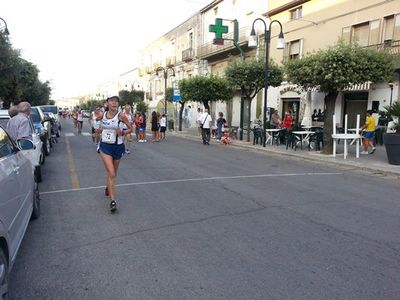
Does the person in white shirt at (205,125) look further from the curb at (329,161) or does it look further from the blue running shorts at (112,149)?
the blue running shorts at (112,149)

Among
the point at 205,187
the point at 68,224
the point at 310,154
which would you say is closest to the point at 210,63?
the point at 310,154

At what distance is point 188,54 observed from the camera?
39.7 metres

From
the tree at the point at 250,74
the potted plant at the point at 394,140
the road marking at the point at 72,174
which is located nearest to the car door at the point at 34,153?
the road marking at the point at 72,174

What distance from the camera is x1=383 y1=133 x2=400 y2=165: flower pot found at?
1132cm

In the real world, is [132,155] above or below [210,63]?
below

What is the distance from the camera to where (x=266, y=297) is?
11.0 ft

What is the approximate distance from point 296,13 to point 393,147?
14683 mm

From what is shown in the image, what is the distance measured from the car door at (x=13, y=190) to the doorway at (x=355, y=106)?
18097mm

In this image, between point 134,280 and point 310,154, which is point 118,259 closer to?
point 134,280

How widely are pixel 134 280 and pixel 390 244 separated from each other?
10.1 ft

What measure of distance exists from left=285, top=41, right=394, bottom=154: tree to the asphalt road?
5017 mm

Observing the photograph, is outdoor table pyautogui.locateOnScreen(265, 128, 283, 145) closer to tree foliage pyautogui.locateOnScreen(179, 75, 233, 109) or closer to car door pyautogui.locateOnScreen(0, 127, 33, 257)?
tree foliage pyautogui.locateOnScreen(179, 75, 233, 109)

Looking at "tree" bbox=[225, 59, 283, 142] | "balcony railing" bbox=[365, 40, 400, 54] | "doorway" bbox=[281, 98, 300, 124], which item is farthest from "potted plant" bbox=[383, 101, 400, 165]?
"doorway" bbox=[281, 98, 300, 124]

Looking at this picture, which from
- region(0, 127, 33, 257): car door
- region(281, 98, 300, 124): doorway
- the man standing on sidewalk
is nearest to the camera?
region(0, 127, 33, 257): car door
